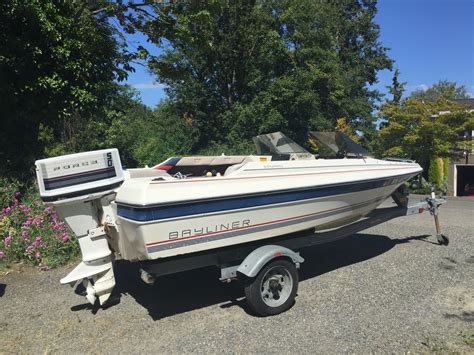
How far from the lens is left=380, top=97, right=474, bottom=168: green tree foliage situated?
67.8 feet

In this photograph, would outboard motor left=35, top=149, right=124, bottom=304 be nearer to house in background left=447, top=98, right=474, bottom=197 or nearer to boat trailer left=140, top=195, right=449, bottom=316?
boat trailer left=140, top=195, right=449, bottom=316

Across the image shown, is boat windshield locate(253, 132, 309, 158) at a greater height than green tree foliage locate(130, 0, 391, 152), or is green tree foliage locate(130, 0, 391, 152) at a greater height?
green tree foliage locate(130, 0, 391, 152)

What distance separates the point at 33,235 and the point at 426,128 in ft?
62.6

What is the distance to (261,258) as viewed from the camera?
4152 mm

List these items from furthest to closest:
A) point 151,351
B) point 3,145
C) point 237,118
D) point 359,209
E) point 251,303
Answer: point 237,118 → point 3,145 → point 359,209 → point 251,303 → point 151,351

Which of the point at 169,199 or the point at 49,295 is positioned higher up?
the point at 169,199

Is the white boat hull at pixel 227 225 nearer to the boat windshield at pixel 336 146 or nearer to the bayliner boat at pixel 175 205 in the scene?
the bayliner boat at pixel 175 205

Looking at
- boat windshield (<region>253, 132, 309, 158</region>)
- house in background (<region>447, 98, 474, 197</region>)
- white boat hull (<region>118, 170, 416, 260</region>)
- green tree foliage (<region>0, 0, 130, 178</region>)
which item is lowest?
house in background (<region>447, 98, 474, 197</region>)

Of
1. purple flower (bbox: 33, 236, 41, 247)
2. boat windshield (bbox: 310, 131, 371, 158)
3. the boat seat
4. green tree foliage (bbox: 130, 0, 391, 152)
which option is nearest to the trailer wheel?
the boat seat

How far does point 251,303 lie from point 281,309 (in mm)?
376

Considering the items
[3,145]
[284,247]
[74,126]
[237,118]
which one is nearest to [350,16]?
[237,118]

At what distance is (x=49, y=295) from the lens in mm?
4984

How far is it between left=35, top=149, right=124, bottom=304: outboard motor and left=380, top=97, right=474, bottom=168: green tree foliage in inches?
764

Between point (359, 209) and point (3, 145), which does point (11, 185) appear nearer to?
point (3, 145)
